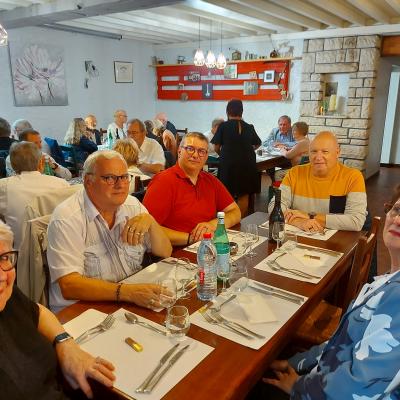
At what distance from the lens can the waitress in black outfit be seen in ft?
12.3

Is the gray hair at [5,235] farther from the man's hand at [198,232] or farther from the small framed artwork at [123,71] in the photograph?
the small framed artwork at [123,71]

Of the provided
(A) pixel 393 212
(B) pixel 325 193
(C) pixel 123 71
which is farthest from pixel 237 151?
(C) pixel 123 71

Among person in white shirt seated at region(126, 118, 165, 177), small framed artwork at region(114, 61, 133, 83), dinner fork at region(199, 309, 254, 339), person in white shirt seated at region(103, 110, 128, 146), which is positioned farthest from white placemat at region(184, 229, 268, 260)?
small framed artwork at region(114, 61, 133, 83)

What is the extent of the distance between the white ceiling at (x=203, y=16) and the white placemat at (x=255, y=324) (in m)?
3.46

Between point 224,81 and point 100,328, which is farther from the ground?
point 224,81

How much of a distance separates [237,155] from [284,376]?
277 cm

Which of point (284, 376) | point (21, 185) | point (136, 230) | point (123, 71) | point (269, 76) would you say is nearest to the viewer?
point (284, 376)

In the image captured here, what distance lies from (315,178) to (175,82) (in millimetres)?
6514

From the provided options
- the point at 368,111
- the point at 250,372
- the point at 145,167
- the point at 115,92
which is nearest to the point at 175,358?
the point at 250,372

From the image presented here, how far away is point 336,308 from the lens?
6.19 ft

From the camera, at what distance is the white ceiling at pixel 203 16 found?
434 cm

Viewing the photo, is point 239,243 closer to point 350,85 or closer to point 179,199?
point 179,199

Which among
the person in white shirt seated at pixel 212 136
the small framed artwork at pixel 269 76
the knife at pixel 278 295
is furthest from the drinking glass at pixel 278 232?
the small framed artwork at pixel 269 76

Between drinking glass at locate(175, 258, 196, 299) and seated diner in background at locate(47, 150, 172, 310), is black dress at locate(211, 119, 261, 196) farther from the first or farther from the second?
drinking glass at locate(175, 258, 196, 299)
